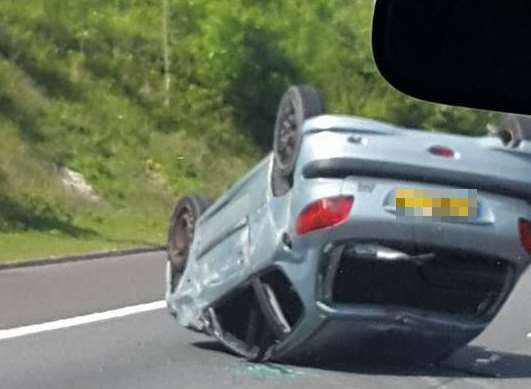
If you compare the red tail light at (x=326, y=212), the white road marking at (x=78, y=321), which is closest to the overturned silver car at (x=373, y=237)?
the red tail light at (x=326, y=212)

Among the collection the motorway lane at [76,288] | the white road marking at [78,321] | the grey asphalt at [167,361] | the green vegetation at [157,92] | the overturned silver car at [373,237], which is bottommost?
the green vegetation at [157,92]

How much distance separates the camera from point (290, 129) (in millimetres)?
10344

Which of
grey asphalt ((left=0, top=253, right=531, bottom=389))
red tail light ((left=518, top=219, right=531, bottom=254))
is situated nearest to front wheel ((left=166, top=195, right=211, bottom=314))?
grey asphalt ((left=0, top=253, right=531, bottom=389))

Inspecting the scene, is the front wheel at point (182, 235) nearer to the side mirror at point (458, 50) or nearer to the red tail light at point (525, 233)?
the red tail light at point (525, 233)

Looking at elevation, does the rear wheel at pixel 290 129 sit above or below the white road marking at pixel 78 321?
above

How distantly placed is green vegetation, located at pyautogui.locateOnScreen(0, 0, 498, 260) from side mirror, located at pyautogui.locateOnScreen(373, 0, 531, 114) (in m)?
23.4

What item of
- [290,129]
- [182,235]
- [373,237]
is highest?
[290,129]

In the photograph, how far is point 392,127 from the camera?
10.4 m

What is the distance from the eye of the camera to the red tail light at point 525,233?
1011cm

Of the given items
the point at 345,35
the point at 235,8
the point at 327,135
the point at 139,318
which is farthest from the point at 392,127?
the point at 345,35

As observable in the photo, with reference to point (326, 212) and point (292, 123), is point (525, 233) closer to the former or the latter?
point (326, 212)

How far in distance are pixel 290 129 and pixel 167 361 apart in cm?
196

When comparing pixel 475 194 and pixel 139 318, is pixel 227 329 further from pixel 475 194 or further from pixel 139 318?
pixel 139 318

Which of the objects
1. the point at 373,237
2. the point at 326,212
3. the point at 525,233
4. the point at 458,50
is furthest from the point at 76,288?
the point at 458,50
